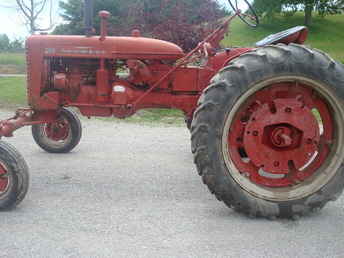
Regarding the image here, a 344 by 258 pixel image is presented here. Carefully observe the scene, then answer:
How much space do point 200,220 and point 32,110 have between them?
2.14 m

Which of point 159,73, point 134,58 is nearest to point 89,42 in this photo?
point 134,58

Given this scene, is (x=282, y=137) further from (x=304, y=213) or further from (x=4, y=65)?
(x=4, y=65)

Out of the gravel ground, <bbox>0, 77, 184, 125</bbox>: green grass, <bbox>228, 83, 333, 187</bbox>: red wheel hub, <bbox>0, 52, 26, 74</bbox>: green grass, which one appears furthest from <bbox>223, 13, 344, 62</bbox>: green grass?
<bbox>228, 83, 333, 187</bbox>: red wheel hub

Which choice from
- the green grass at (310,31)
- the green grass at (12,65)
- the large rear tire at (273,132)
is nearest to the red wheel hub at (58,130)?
the large rear tire at (273,132)

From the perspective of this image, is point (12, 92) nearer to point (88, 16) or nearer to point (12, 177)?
point (88, 16)

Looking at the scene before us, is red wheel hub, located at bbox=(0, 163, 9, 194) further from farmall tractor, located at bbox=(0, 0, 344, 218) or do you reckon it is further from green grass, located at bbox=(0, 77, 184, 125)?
green grass, located at bbox=(0, 77, 184, 125)

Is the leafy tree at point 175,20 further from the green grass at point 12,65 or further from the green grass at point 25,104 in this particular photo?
the green grass at point 12,65

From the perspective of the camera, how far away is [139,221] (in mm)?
3076

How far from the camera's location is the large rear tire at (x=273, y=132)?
3045 mm

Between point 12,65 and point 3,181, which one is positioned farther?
point 12,65

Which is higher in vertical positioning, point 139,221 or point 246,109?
A: point 246,109

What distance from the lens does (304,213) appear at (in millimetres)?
3170

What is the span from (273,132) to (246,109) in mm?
290

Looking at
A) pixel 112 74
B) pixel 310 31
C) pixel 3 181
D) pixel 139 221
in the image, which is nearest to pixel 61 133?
pixel 112 74
